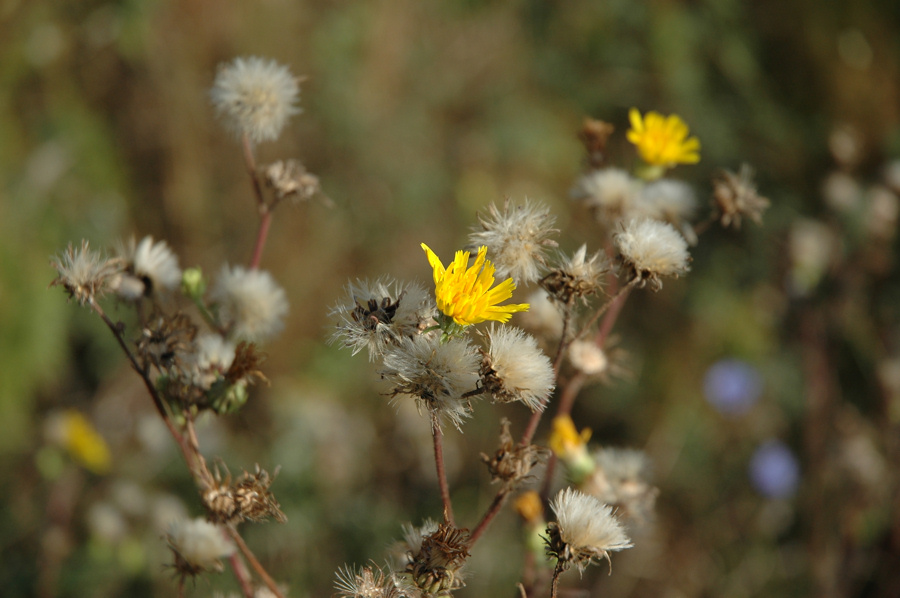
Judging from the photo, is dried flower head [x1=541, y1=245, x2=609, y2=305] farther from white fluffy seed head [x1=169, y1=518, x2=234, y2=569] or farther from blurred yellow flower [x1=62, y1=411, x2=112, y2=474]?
blurred yellow flower [x1=62, y1=411, x2=112, y2=474]

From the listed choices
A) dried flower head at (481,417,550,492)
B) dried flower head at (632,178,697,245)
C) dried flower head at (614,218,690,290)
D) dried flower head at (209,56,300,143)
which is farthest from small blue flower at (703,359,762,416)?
dried flower head at (209,56,300,143)

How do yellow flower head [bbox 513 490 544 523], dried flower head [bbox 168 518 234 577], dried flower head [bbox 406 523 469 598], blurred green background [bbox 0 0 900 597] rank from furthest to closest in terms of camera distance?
blurred green background [bbox 0 0 900 597] → yellow flower head [bbox 513 490 544 523] → dried flower head [bbox 168 518 234 577] → dried flower head [bbox 406 523 469 598]

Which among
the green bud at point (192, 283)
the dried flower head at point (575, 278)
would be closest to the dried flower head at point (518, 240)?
the dried flower head at point (575, 278)

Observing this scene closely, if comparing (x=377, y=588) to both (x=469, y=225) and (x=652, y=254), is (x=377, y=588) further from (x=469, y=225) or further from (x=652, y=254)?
(x=469, y=225)

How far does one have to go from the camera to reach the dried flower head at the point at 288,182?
152cm

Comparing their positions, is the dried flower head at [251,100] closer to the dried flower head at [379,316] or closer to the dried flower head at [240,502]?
the dried flower head at [379,316]

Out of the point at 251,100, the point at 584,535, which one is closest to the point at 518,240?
the point at 584,535

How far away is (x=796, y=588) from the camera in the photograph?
2982mm

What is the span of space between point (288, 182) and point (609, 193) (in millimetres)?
730

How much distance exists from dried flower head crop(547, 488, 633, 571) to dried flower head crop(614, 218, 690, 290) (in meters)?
0.41

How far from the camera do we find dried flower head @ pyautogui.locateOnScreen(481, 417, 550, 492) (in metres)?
1.09

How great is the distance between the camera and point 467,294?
1.10m

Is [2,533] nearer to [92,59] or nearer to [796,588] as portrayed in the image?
[92,59]

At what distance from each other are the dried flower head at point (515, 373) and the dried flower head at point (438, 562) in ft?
0.72
